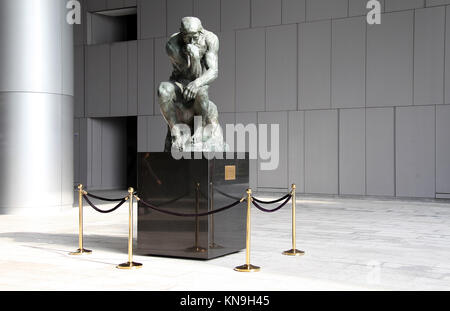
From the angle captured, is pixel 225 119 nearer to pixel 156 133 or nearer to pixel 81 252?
pixel 156 133

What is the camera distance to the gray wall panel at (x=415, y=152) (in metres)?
20.9

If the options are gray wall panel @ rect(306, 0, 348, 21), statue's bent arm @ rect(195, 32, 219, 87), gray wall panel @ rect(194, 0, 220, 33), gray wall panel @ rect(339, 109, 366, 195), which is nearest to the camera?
statue's bent arm @ rect(195, 32, 219, 87)

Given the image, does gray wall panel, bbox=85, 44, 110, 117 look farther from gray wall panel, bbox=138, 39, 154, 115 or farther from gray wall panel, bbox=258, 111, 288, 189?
gray wall panel, bbox=258, 111, 288, 189

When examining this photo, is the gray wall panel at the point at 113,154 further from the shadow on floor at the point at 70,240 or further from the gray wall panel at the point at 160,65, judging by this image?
the shadow on floor at the point at 70,240

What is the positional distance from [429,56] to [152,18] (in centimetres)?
1221

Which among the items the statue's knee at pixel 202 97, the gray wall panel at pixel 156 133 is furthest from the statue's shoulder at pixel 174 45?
the gray wall panel at pixel 156 133

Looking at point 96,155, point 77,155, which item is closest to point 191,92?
point 96,155

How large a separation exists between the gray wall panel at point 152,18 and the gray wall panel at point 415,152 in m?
11.2

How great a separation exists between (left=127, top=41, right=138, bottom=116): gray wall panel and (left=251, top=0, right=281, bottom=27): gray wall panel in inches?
236

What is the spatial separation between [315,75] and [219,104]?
4.31 m

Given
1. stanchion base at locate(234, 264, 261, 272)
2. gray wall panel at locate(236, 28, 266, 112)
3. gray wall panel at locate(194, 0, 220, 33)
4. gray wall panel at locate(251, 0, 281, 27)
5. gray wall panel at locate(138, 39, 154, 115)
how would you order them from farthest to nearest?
1. gray wall panel at locate(138, 39, 154, 115)
2. gray wall panel at locate(194, 0, 220, 33)
3. gray wall panel at locate(236, 28, 266, 112)
4. gray wall panel at locate(251, 0, 281, 27)
5. stanchion base at locate(234, 264, 261, 272)

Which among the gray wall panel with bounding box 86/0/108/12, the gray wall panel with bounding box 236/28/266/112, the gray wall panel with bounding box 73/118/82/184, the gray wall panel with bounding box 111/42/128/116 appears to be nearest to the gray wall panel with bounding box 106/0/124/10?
the gray wall panel with bounding box 86/0/108/12

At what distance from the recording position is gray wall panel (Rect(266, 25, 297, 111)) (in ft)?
77.2

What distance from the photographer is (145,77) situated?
88.6 ft
